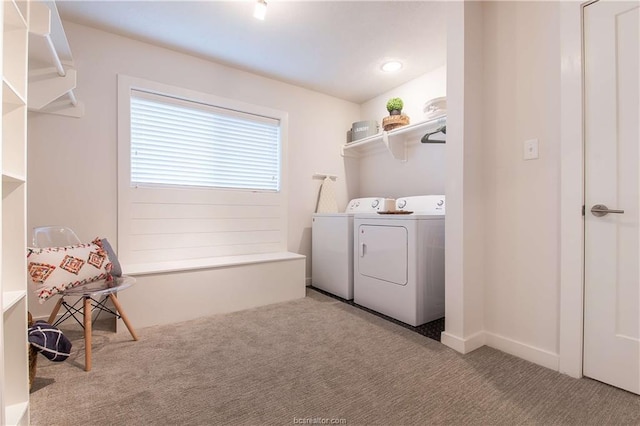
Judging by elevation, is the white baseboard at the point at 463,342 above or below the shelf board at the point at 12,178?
below

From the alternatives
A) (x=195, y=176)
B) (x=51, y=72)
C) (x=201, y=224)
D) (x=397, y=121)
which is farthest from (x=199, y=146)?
(x=397, y=121)

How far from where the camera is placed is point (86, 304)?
5.17 feet

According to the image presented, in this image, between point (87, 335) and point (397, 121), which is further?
point (397, 121)

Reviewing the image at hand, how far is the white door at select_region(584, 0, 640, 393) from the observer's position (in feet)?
4.31

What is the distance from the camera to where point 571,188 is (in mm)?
1467

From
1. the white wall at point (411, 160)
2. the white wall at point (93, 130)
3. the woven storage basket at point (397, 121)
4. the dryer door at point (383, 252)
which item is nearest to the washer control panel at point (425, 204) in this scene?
the white wall at point (411, 160)

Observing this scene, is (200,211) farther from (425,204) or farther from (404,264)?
(425,204)

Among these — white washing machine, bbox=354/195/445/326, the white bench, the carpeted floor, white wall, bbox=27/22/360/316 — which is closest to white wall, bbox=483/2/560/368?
the carpeted floor

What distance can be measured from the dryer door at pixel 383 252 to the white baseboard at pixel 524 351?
63 cm

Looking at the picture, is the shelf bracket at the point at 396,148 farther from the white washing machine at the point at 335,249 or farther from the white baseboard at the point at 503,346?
the white baseboard at the point at 503,346

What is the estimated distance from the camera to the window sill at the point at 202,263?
2.17 metres

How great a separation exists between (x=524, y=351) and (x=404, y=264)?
839 mm

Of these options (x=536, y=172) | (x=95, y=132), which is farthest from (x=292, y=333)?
(x=95, y=132)

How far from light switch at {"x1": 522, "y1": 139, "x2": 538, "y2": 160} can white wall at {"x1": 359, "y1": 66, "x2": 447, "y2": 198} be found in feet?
3.59
